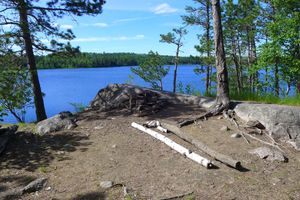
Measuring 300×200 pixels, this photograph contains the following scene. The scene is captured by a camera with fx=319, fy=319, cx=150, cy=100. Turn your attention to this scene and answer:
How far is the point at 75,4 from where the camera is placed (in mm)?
10453

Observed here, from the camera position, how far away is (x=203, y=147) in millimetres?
6215


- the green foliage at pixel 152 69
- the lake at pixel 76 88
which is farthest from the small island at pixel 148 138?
the green foliage at pixel 152 69

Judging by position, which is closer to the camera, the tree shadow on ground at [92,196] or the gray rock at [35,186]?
the tree shadow on ground at [92,196]

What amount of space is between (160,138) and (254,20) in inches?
537

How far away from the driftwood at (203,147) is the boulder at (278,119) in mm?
1655

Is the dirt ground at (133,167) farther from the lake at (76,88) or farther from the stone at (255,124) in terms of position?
the lake at (76,88)

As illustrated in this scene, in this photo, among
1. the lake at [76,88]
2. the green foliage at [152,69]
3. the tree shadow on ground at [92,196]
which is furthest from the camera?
the lake at [76,88]

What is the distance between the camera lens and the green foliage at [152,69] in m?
26.5

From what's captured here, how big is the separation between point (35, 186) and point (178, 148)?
272cm

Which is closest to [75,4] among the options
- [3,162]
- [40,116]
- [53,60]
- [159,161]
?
[53,60]

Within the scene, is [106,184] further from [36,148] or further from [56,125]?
[56,125]

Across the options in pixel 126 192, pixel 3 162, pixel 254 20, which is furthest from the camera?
pixel 254 20

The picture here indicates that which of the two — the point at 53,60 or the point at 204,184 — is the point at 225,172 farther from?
the point at 53,60

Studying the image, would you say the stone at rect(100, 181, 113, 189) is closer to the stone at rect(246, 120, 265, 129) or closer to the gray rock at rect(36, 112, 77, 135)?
the gray rock at rect(36, 112, 77, 135)
